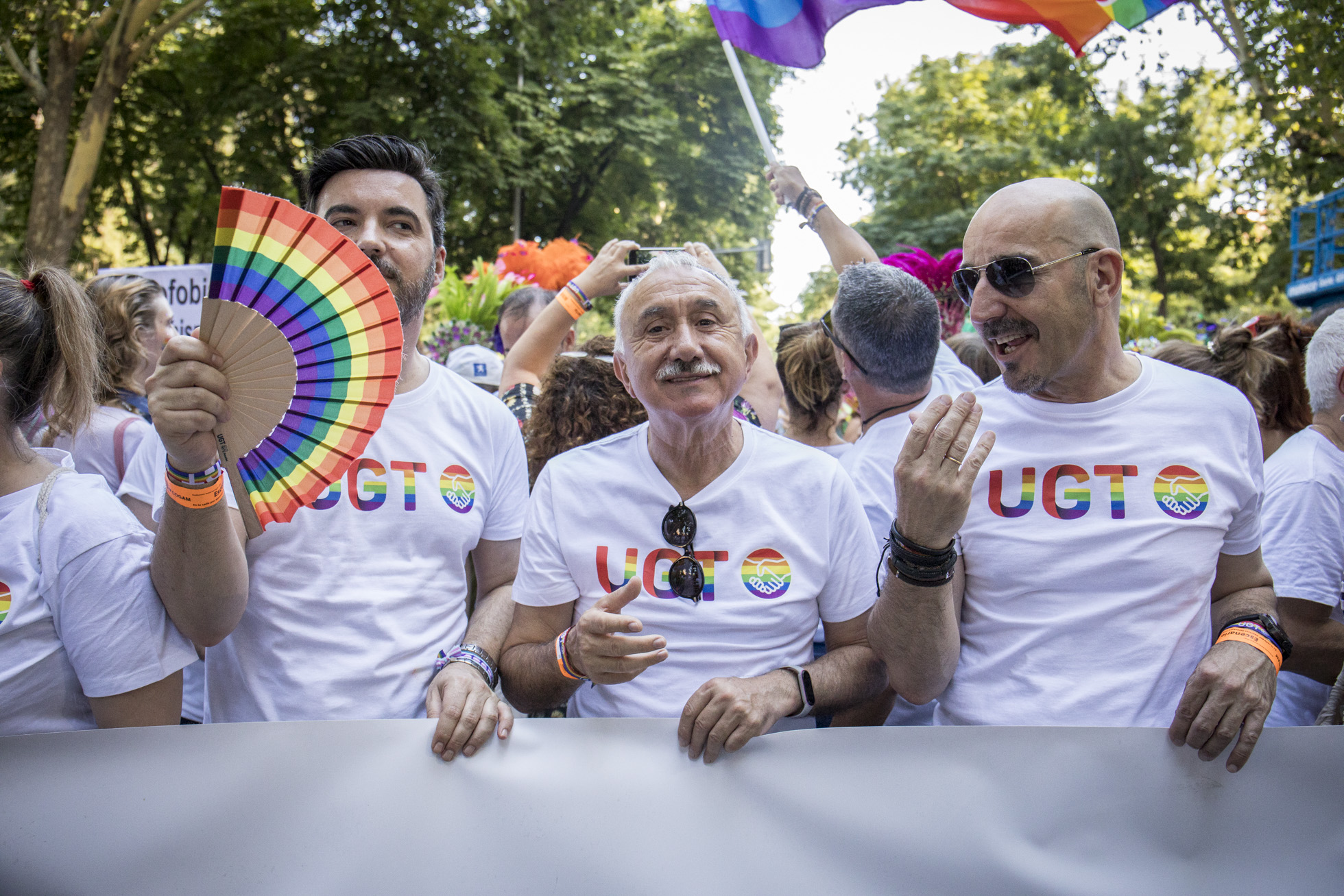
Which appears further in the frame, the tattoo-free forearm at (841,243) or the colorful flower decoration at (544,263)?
the colorful flower decoration at (544,263)

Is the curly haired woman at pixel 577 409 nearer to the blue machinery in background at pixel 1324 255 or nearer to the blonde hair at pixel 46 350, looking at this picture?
the blonde hair at pixel 46 350

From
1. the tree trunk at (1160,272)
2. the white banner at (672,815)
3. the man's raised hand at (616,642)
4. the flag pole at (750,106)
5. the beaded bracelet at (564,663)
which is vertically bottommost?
the white banner at (672,815)

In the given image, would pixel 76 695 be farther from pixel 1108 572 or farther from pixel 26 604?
pixel 1108 572

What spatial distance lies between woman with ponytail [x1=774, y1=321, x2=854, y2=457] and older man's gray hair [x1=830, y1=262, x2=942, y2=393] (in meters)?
0.61

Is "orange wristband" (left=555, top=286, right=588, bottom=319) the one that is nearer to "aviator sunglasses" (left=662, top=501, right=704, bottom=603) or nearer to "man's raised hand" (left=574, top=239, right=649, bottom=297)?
"man's raised hand" (left=574, top=239, right=649, bottom=297)

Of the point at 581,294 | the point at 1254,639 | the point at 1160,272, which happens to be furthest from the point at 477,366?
the point at 1160,272

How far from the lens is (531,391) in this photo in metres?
3.91

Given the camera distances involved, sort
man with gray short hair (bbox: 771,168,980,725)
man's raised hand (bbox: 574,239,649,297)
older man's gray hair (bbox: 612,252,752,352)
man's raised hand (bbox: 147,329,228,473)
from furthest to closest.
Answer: man's raised hand (bbox: 574,239,649,297) → man with gray short hair (bbox: 771,168,980,725) → older man's gray hair (bbox: 612,252,752,352) → man's raised hand (bbox: 147,329,228,473)

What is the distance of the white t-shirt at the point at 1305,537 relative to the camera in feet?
8.45

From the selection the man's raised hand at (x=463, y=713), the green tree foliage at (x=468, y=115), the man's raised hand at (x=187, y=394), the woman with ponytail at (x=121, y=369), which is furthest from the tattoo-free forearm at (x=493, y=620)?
the green tree foliage at (x=468, y=115)

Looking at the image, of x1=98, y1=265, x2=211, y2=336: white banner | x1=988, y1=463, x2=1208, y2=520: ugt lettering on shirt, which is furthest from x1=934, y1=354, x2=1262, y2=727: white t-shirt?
x1=98, y1=265, x2=211, y2=336: white banner

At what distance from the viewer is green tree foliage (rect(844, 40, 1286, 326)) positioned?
15.3 m

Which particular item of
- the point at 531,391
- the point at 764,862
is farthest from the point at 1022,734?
the point at 531,391

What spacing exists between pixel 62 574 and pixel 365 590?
63 centimetres
